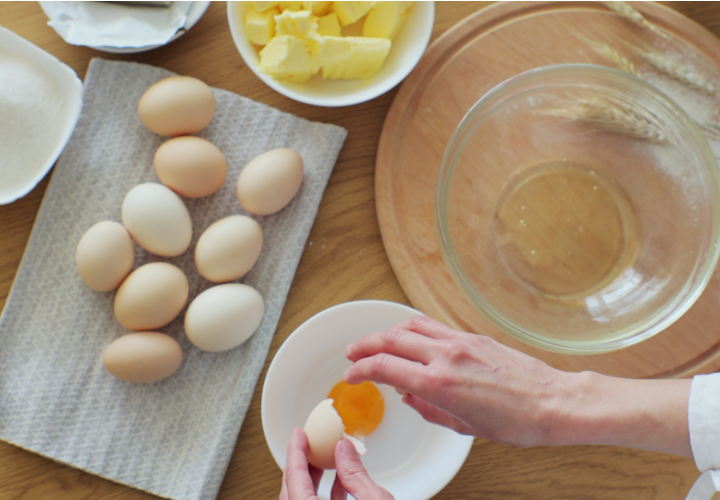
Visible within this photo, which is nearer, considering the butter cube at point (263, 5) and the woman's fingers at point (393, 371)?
the woman's fingers at point (393, 371)

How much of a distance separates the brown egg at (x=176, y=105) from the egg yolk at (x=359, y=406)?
0.53 meters

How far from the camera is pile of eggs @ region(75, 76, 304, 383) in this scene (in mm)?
851

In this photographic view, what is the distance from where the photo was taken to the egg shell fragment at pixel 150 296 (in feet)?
2.77

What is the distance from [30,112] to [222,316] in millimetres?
484

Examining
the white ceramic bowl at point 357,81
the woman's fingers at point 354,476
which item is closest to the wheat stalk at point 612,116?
the white ceramic bowl at point 357,81

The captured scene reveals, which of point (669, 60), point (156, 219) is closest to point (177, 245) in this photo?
point (156, 219)

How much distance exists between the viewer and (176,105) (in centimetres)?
86

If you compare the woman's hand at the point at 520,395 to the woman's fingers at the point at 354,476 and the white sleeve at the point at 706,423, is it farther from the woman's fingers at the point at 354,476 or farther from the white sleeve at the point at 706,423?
the woman's fingers at the point at 354,476

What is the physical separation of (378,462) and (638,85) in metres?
0.78

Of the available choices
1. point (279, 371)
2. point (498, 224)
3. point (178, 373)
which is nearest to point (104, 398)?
point (178, 373)

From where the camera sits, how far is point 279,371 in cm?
87

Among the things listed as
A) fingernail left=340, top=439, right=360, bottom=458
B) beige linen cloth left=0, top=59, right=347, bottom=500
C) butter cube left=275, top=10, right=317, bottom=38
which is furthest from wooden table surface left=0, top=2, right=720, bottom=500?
fingernail left=340, top=439, right=360, bottom=458

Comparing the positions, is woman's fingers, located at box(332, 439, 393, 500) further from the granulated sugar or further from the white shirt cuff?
the granulated sugar

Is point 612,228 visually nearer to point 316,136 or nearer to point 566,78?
point 566,78
